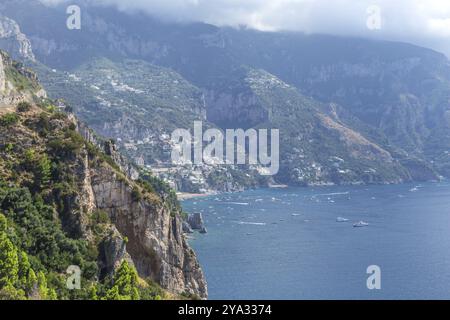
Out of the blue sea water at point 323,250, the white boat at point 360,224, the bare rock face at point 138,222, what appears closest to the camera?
the bare rock face at point 138,222

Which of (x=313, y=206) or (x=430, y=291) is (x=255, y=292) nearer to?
(x=430, y=291)

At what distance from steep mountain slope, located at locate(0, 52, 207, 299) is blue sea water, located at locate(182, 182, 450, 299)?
93.9 feet

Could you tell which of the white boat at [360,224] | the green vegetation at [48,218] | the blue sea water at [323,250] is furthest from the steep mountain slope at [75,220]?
the white boat at [360,224]

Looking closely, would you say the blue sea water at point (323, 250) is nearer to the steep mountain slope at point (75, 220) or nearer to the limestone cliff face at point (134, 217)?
the limestone cliff face at point (134, 217)

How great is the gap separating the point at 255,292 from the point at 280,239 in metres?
39.0

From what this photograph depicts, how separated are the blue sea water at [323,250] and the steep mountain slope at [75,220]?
2862 centimetres

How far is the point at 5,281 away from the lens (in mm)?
35312

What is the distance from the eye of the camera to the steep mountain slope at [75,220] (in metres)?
41.1

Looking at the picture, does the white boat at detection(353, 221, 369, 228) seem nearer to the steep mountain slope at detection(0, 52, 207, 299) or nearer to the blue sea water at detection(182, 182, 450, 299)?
the blue sea water at detection(182, 182, 450, 299)

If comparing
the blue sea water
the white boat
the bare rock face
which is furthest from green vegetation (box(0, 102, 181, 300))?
the white boat

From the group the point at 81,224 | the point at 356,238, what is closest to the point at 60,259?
the point at 81,224

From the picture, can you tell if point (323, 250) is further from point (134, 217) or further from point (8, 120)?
point (8, 120)

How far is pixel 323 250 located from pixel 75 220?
2826 inches

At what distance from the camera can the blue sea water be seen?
83.9m
